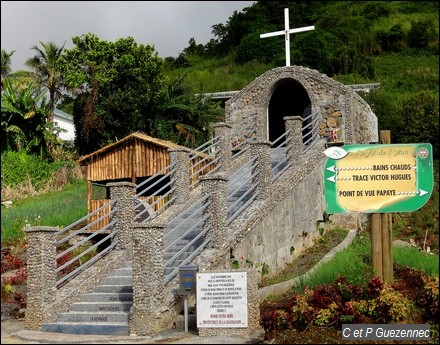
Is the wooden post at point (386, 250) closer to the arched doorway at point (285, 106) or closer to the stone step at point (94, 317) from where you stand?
the stone step at point (94, 317)

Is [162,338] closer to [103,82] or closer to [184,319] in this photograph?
[184,319]

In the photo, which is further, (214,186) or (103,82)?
(103,82)

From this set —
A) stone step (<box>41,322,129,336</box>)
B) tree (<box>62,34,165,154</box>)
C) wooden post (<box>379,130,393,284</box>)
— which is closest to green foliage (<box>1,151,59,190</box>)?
tree (<box>62,34,165,154</box>)

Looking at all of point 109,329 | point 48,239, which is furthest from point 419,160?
point 48,239

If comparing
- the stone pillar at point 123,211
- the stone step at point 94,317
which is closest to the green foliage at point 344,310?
the stone step at point 94,317

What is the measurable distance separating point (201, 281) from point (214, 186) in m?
2.68

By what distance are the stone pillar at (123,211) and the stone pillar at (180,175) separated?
2.36m

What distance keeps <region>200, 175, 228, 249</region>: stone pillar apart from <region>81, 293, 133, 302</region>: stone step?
70.5 inches

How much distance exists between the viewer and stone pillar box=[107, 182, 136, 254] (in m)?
12.1

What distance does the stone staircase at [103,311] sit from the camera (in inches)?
387

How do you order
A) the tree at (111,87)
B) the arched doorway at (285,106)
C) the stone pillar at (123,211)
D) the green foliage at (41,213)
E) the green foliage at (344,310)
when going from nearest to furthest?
1. the green foliage at (344,310)
2. the stone pillar at (123,211)
3. the green foliage at (41,213)
4. the arched doorway at (285,106)
5. the tree at (111,87)

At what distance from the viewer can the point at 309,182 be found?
635 inches

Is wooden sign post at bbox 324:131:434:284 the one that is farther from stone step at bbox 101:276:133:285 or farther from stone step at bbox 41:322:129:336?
stone step at bbox 101:276:133:285

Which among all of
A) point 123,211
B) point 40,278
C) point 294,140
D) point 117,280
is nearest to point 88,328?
point 40,278
